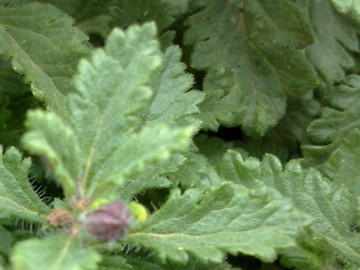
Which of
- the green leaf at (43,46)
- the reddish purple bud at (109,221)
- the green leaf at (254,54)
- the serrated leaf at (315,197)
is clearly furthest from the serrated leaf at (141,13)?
the reddish purple bud at (109,221)

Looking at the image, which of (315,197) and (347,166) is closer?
(315,197)

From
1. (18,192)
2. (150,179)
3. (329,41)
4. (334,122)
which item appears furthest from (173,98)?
(329,41)

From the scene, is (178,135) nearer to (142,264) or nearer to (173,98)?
(142,264)

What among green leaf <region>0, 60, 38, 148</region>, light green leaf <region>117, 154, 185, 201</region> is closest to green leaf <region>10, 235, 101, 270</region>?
light green leaf <region>117, 154, 185, 201</region>

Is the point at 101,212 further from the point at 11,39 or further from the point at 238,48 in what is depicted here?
the point at 238,48

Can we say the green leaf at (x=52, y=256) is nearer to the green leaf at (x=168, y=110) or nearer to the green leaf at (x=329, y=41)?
the green leaf at (x=168, y=110)

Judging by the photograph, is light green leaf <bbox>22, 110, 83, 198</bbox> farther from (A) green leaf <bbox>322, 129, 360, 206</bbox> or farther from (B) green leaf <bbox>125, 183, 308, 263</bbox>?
(A) green leaf <bbox>322, 129, 360, 206</bbox>

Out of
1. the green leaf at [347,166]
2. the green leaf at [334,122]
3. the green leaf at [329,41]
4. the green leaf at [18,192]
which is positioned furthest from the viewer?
the green leaf at [329,41]
